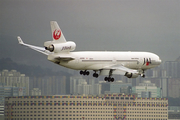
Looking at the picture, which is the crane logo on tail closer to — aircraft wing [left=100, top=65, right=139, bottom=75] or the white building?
aircraft wing [left=100, top=65, right=139, bottom=75]

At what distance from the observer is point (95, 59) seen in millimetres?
68000

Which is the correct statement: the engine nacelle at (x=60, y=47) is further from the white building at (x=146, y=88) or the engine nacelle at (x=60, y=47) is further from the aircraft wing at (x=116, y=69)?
the white building at (x=146, y=88)

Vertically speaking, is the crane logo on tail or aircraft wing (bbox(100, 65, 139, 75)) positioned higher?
the crane logo on tail

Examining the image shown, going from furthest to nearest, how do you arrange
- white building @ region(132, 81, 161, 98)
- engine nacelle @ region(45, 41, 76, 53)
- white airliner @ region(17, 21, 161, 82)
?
1. white building @ region(132, 81, 161, 98)
2. white airliner @ region(17, 21, 161, 82)
3. engine nacelle @ region(45, 41, 76, 53)

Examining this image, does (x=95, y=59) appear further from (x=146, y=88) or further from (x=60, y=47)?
(x=146, y=88)

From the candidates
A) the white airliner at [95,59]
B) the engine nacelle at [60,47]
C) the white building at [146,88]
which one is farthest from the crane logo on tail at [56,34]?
the white building at [146,88]

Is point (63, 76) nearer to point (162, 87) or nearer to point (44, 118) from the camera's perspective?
point (44, 118)

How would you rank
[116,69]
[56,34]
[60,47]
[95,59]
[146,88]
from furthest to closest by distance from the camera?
[146,88] → [116,69] → [95,59] → [56,34] → [60,47]

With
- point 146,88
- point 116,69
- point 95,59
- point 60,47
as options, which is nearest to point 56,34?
point 60,47

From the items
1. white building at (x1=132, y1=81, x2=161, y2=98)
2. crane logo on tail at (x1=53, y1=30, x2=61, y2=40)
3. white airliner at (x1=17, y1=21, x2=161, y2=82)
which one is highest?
crane logo on tail at (x1=53, y1=30, x2=61, y2=40)

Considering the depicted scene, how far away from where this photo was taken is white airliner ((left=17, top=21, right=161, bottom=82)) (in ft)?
209

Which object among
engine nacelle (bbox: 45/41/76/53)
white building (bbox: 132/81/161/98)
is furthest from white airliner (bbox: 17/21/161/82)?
white building (bbox: 132/81/161/98)

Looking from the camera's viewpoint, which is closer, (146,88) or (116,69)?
(116,69)

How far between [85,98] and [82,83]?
1003 inches
